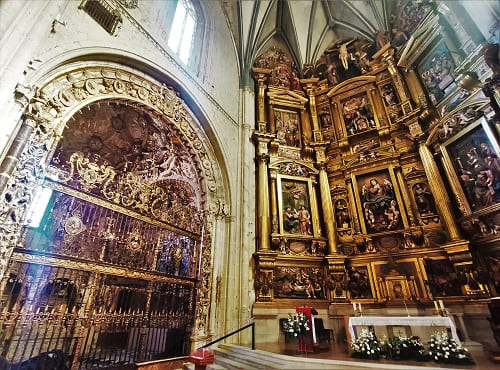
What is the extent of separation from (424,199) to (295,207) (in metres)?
4.46

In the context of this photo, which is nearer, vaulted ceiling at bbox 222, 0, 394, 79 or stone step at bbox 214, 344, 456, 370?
stone step at bbox 214, 344, 456, 370

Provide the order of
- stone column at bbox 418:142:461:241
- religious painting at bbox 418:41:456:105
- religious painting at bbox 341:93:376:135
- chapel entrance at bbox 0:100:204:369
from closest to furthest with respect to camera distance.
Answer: chapel entrance at bbox 0:100:204:369 → stone column at bbox 418:142:461:241 → religious painting at bbox 418:41:456:105 → religious painting at bbox 341:93:376:135

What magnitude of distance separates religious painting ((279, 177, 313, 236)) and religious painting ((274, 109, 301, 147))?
2.08 m

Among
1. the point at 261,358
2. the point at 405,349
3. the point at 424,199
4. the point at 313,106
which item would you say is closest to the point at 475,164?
the point at 424,199

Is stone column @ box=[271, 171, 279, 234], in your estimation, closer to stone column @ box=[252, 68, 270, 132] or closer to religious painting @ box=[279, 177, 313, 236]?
religious painting @ box=[279, 177, 313, 236]

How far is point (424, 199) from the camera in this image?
28.2 ft

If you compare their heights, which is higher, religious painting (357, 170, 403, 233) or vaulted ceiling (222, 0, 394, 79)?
vaulted ceiling (222, 0, 394, 79)

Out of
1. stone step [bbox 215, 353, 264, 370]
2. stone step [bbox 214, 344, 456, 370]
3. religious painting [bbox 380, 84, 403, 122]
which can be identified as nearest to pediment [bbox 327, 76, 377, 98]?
religious painting [bbox 380, 84, 403, 122]

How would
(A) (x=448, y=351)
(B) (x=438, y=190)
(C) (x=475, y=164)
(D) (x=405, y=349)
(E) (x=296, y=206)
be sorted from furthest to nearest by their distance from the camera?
(E) (x=296, y=206)
(B) (x=438, y=190)
(C) (x=475, y=164)
(D) (x=405, y=349)
(A) (x=448, y=351)

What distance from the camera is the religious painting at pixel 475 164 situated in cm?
650

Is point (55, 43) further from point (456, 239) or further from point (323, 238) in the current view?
point (456, 239)

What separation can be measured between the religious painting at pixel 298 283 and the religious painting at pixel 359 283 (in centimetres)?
93

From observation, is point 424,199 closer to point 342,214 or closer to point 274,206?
point 342,214

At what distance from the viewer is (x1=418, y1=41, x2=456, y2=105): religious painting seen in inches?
327
